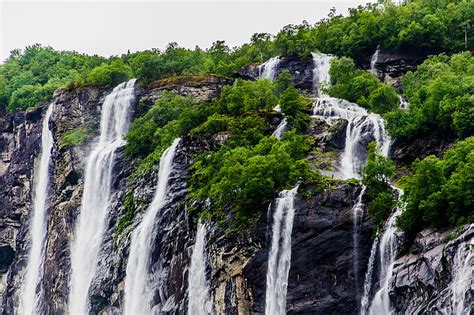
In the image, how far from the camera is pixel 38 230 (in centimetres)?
8962

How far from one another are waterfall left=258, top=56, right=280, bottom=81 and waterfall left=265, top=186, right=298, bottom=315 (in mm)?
36726

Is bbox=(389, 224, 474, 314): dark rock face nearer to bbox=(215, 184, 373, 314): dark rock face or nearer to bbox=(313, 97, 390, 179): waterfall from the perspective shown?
bbox=(215, 184, 373, 314): dark rock face

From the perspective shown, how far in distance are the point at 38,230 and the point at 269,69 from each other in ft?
106

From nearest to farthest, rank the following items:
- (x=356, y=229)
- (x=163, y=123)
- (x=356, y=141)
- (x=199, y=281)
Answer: (x=356, y=229)
(x=199, y=281)
(x=356, y=141)
(x=163, y=123)

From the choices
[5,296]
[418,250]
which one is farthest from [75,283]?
[418,250]

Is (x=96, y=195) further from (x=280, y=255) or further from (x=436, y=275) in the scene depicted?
(x=436, y=275)

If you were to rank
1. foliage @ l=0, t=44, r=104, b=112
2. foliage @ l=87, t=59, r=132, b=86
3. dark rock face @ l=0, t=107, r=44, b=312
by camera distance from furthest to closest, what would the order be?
foliage @ l=0, t=44, r=104, b=112 → foliage @ l=87, t=59, r=132, b=86 → dark rock face @ l=0, t=107, r=44, b=312

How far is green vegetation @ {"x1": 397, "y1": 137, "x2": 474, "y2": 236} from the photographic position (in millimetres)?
48125

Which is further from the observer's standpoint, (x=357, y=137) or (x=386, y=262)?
(x=357, y=137)

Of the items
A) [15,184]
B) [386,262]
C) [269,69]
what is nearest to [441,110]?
[386,262]

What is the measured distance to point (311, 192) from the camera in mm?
56719

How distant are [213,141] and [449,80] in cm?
2112

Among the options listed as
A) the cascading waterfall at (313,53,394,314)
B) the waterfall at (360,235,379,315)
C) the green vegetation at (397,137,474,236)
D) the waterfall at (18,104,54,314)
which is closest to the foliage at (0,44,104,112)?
the waterfall at (18,104,54,314)

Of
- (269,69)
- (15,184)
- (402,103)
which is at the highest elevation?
(269,69)
